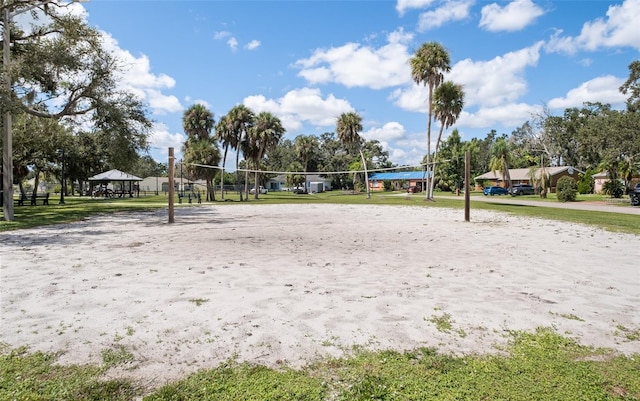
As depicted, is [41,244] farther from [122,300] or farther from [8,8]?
[8,8]

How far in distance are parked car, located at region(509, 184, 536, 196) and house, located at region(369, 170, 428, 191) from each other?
19.0 metres

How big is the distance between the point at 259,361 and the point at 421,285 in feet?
9.93

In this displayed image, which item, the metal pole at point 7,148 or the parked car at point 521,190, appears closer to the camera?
the metal pole at point 7,148

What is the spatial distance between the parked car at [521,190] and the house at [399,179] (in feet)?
62.4

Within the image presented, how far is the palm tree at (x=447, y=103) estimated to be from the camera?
3209 centimetres

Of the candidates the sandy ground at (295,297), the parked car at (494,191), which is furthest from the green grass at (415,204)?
the parked car at (494,191)

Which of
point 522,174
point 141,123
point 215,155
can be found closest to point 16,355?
point 141,123

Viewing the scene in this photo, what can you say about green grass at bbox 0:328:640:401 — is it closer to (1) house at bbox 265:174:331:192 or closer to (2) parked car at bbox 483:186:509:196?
(2) parked car at bbox 483:186:509:196

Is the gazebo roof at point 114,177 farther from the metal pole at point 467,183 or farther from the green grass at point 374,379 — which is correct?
the green grass at point 374,379

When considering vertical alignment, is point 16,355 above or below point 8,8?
below

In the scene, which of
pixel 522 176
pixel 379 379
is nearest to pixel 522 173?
pixel 522 176

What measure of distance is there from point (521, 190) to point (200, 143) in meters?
36.2

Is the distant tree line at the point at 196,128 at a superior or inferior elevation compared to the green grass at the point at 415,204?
superior

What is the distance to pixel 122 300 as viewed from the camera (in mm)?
4688
